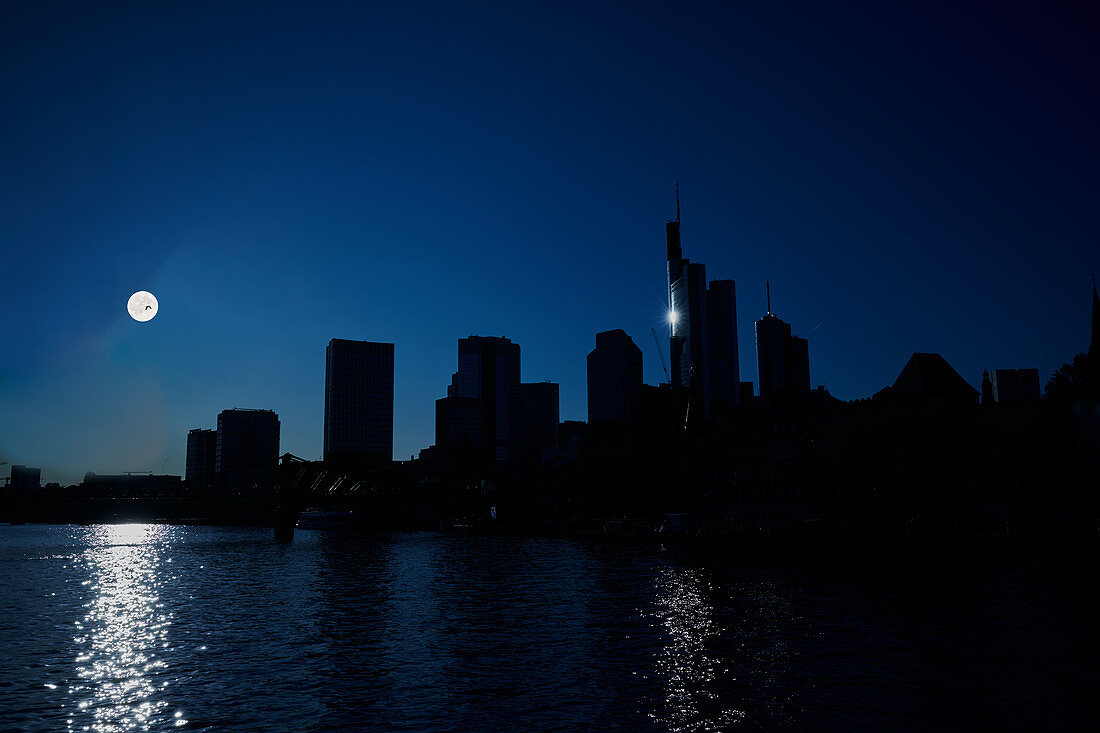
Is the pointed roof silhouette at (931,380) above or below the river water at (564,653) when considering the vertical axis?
above

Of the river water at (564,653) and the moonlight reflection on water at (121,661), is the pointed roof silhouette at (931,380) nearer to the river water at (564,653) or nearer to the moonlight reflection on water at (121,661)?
the river water at (564,653)

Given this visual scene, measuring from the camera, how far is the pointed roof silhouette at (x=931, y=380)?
169 metres

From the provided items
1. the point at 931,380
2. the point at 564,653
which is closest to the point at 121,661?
the point at 564,653

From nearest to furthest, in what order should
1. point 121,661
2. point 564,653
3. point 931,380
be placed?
1. point 121,661
2. point 564,653
3. point 931,380

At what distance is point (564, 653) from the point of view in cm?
4844

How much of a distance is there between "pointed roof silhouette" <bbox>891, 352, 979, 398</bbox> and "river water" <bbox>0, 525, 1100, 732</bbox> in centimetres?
8802

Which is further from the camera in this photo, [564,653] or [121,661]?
[564,653]

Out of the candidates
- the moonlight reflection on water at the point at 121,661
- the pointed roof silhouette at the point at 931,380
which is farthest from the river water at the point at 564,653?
the pointed roof silhouette at the point at 931,380

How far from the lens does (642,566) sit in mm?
105812

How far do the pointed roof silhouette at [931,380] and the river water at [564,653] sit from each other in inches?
3465

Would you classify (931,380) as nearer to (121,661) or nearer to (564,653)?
(564,653)

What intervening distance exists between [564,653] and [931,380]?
146 meters

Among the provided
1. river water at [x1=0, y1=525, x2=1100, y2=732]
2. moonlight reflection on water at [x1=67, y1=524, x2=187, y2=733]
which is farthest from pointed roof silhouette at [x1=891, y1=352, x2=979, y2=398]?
moonlight reflection on water at [x1=67, y1=524, x2=187, y2=733]

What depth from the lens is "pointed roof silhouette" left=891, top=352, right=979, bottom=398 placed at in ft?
554
